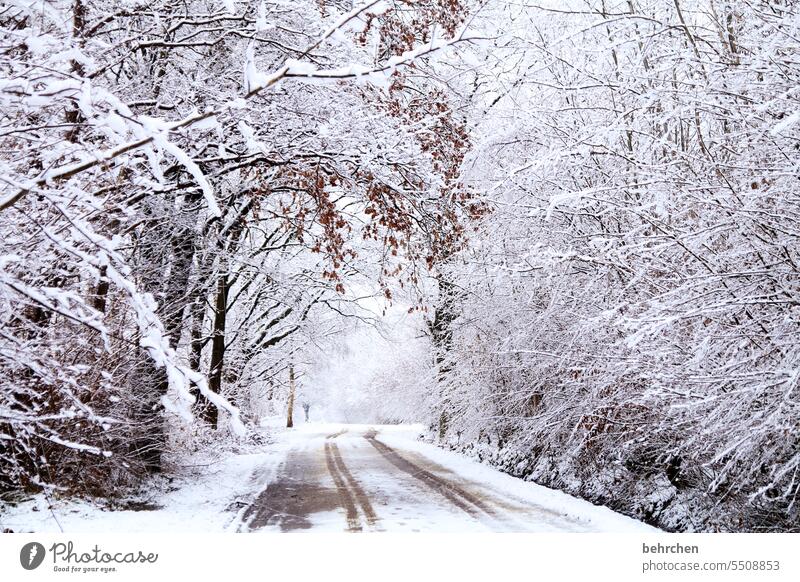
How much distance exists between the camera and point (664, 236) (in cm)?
500

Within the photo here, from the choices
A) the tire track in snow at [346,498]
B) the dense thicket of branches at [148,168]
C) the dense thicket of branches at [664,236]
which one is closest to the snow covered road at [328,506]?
the tire track in snow at [346,498]

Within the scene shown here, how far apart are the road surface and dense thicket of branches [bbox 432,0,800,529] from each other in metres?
1.11

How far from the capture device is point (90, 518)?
228 inches

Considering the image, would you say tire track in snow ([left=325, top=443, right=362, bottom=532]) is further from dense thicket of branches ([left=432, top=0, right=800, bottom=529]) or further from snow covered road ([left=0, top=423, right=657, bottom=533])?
dense thicket of branches ([left=432, top=0, right=800, bottom=529])

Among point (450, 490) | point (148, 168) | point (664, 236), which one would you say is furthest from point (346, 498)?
point (664, 236)

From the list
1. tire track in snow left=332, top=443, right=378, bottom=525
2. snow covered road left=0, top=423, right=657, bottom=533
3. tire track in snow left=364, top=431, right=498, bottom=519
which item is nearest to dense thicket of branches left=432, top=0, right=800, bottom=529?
snow covered road left=0, top=423, right=657, bottom=533

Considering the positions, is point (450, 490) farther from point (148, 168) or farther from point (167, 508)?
point (148, 168)

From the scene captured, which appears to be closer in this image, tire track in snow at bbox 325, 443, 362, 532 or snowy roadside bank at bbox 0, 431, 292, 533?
snowy roadside bank at bbox 0, 431, 292, 533

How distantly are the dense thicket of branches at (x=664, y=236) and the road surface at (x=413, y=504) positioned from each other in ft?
3.66

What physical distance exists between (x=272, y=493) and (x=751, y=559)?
6204 millimetres

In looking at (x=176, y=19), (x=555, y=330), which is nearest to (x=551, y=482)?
(x=555, y=330)

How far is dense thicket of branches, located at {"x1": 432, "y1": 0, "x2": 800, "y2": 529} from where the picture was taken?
15.1 feet

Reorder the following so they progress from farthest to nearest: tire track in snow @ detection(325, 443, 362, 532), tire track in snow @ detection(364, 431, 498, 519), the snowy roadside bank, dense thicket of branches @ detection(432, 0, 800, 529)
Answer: tire track in snow @ detection(364, 431, 498, 519) → tire track in snow @ detection(325, 443, 362, 532) → the snowy roadside bank → dense thicket of branches @ detection(432, 0, 800, 529)

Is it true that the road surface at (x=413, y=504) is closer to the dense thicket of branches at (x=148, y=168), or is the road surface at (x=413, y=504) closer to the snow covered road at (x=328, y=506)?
the snow covered road at (x=328, y=506)
